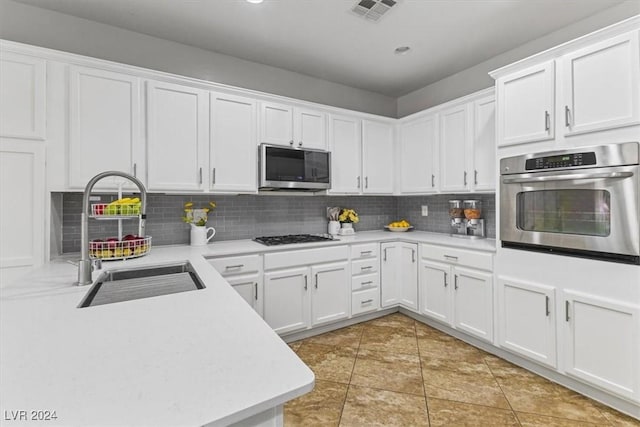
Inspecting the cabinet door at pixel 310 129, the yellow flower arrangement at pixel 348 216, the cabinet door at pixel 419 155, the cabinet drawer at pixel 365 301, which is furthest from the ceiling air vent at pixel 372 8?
the cabinet drawer at pixel 365 301

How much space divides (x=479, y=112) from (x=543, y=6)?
0.86 metres

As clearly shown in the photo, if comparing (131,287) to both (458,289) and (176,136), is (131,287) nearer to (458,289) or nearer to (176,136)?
(176,136)

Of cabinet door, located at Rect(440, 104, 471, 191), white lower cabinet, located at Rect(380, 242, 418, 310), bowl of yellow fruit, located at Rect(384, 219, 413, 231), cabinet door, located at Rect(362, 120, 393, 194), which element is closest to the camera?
cabinet door, located at Rect(440, 104, 471, 191)

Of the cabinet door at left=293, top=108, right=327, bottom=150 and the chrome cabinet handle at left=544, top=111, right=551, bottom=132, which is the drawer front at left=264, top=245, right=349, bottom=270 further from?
the chrome cabinet handle at left=544, top=111, right=551, bottom=132

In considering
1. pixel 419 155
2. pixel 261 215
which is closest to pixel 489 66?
pixel 419 155

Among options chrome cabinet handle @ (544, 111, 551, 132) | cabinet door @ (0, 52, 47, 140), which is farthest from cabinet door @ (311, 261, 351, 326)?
cabinet door @ (0, 52, 47, 140)

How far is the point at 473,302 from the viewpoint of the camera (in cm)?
271

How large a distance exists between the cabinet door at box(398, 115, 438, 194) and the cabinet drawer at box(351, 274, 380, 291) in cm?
112

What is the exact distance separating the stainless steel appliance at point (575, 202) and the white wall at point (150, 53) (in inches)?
88.5

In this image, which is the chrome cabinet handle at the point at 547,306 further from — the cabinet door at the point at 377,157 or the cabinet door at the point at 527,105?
the cabinet door at the point at 377,157

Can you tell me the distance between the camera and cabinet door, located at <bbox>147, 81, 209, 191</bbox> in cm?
245

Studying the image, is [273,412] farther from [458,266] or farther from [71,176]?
[458,266]

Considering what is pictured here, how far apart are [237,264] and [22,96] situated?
71.0 inches

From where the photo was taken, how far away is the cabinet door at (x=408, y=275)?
10.7 ft
